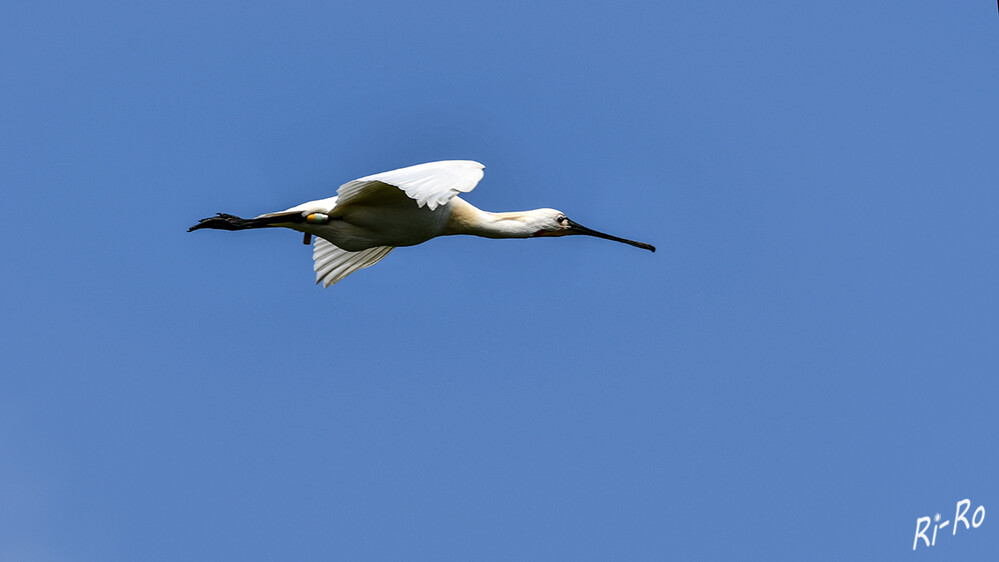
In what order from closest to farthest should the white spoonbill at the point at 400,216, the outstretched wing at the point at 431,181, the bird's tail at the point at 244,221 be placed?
the outstretched wing at the point at 431,181 → the white spoonbill at the point at 400,216 → the bird's tail at the point at 244,221

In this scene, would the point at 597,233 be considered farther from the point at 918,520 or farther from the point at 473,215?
the point at 918,520

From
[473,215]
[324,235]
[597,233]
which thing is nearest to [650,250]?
[597,233]

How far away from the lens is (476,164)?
1866cm

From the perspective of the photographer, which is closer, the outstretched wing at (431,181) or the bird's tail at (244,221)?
the outstretched wing at (431,181)

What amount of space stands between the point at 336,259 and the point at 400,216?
7.94ft

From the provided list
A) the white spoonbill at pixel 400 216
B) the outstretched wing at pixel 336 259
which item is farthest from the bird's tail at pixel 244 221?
Answer: the outstretched wing at pixel 336 259

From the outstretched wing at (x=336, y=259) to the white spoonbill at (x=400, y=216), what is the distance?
35 centimetres

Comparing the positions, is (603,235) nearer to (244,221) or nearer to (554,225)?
(554,225)

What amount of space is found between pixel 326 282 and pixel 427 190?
14.5ft

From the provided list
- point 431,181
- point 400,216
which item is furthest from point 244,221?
point 431,181

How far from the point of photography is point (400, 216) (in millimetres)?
19391

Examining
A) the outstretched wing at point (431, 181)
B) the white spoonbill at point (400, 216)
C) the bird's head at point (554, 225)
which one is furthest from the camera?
the bird's head at point (554, 225)

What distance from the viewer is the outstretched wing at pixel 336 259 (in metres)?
21.5

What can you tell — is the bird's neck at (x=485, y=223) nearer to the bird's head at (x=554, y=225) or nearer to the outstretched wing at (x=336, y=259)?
the bird's head at (x=554, y=225)
